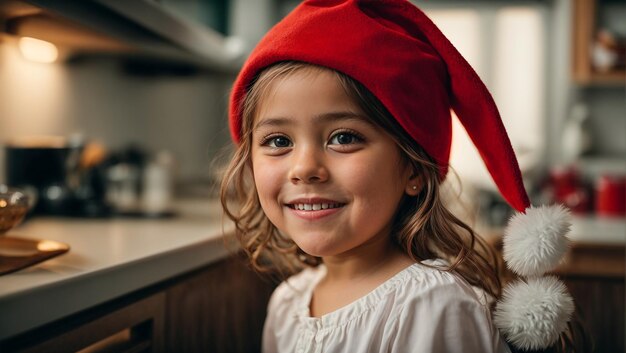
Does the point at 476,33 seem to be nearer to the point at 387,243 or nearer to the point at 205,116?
the point at 205,116

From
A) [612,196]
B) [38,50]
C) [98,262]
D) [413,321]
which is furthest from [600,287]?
[38,50]

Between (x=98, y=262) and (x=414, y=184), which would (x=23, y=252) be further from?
(x=414, y=184)

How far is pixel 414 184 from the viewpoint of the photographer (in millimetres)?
913

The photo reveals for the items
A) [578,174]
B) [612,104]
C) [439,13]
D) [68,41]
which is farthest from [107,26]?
[612,104]

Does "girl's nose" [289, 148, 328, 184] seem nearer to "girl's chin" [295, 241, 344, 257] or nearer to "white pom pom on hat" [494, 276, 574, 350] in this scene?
"girl's chin" [295, 241, 344, 257]

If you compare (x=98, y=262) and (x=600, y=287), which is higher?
(x=98, y=262)

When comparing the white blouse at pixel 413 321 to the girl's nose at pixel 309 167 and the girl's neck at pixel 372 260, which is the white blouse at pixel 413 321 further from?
the girl's nose at pixel 309 167

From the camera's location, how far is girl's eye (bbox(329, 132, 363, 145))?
2.74 ft

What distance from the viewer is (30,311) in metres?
0.68

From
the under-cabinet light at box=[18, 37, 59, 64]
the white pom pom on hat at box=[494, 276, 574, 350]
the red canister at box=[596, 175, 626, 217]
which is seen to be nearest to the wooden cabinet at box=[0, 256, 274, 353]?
the white pom pom on hat at box=[494, 276, 574, 350]

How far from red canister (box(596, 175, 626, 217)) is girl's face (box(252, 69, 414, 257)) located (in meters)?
1.76

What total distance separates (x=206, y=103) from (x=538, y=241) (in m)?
1.97

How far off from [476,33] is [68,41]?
1823mm

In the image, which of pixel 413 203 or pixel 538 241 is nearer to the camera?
pixel 538 241
